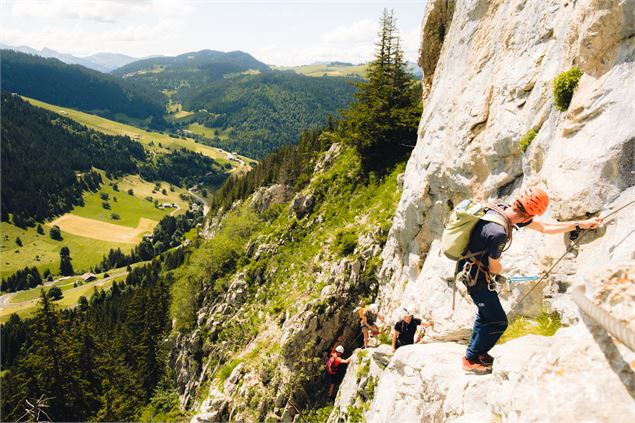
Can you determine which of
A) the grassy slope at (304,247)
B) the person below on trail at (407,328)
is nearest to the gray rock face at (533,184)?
the person below on trail at (407,328)

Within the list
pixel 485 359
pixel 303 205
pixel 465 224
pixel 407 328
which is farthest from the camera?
pixel 303 205

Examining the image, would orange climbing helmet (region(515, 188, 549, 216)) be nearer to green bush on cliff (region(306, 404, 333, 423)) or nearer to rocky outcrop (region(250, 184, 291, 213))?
green bush on cliff (region(306, 404, 333, 423))

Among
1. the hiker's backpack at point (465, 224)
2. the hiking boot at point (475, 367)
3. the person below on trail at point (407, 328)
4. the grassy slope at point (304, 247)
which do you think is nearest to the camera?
the hiker's backpack at point (465, 224)

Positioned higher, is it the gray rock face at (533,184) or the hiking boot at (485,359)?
the gray rock face at (533,184)

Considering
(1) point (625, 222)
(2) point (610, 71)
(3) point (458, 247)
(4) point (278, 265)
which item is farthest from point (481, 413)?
(4) point (278, 265)

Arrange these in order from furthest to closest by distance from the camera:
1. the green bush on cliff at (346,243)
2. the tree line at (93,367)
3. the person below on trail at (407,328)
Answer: the tree line at (93,367), the green bush on cliff at (346,243), the person below on trail at (407,328)

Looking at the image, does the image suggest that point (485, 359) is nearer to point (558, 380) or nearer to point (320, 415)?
point (558, 380)

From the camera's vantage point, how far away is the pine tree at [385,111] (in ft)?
122

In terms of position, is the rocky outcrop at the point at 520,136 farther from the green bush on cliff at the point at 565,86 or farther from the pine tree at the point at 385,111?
the pine tree at the point at 385,111

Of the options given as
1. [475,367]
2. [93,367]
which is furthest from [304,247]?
[93,367]

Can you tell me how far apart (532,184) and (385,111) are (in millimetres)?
27693

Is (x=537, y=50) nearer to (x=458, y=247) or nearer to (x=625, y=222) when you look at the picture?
(x=625, y=222)

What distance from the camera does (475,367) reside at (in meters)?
8.67

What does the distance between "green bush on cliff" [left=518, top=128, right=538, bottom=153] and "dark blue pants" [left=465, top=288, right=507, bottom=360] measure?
636 cm
